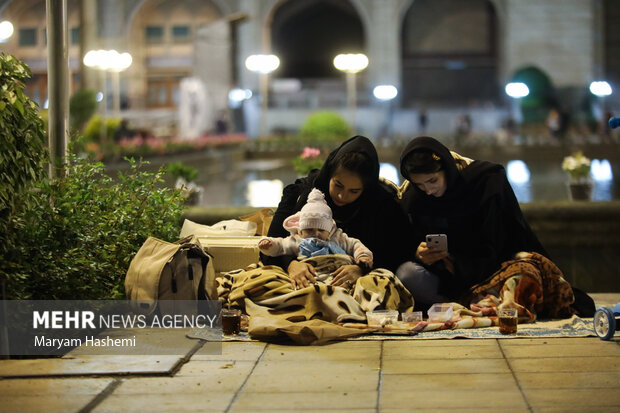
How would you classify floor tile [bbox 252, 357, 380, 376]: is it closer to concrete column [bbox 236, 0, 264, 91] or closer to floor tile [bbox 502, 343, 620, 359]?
floor tile [bbox 502, 343, 620, 359]

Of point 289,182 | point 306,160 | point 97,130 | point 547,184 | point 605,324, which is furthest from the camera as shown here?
point 97,130

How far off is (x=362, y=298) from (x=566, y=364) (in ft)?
4.96

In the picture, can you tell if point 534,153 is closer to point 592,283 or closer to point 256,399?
point 592,283

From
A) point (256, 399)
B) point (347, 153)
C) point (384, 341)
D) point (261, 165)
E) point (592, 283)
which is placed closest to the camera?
point (256, 399)

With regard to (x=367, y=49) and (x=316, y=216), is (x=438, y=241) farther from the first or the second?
(x=367, y=49)

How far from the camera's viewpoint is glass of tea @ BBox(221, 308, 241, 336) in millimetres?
5633

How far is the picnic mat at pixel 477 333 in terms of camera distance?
5.53m

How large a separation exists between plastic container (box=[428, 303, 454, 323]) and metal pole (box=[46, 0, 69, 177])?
2.89 meters

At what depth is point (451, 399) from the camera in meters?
4.21

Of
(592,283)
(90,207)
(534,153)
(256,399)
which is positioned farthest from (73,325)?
(534,153)

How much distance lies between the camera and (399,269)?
6379mm

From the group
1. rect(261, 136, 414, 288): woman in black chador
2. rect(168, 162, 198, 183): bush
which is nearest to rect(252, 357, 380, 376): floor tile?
Answer: rect(261, 136, 414, 288): woman in black chador

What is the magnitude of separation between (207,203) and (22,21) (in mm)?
33918

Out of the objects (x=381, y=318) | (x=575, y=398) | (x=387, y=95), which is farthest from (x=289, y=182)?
(x=387, y=95)
